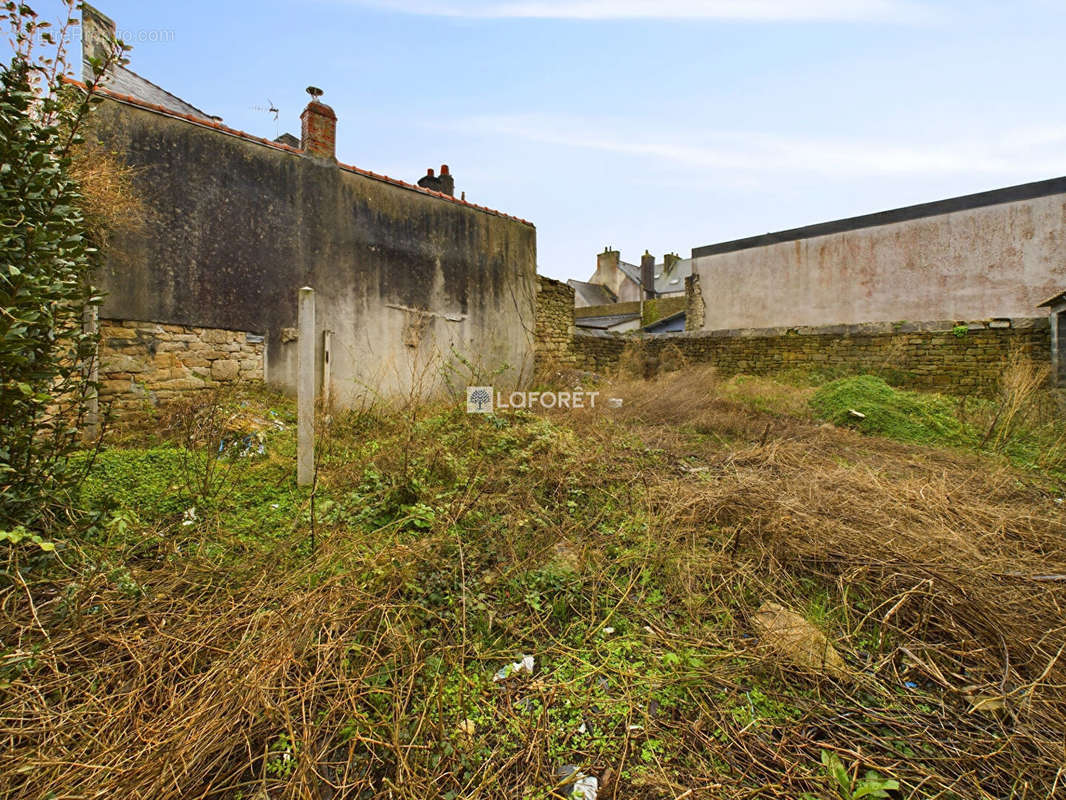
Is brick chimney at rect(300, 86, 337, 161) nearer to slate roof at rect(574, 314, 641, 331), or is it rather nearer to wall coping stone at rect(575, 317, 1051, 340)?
wall coping stone at rect(575, 317, 1051, 340)

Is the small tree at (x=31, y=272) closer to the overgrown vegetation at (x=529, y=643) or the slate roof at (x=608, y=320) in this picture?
the overgrown vegetation at (x=529, y=643)

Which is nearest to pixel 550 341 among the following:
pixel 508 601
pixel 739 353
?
pixel 739 353

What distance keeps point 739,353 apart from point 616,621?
10.9m

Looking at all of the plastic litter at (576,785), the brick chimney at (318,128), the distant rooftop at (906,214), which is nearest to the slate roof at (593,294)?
the distant rooftop at (906,214)

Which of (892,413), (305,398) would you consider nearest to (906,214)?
(892,413)

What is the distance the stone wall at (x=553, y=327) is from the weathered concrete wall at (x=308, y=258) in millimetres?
772

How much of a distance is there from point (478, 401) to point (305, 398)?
7.25 feet

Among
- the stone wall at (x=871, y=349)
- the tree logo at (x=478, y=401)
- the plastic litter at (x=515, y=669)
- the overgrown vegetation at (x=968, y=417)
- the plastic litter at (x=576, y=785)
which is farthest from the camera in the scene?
the stone wall at (x=871, y=349)

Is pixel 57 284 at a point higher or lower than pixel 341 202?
lower

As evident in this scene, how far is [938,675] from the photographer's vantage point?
193cm

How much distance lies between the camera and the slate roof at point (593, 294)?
31484 millimetres

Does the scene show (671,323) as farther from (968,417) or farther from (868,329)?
(968,417)

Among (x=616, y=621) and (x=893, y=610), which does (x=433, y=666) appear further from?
(x=893, y=610)

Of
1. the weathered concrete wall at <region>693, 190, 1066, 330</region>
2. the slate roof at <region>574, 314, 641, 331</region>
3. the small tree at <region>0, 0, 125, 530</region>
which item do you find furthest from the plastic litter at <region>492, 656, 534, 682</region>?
the slate roof at <region>574, 314, 641, 331</region>
